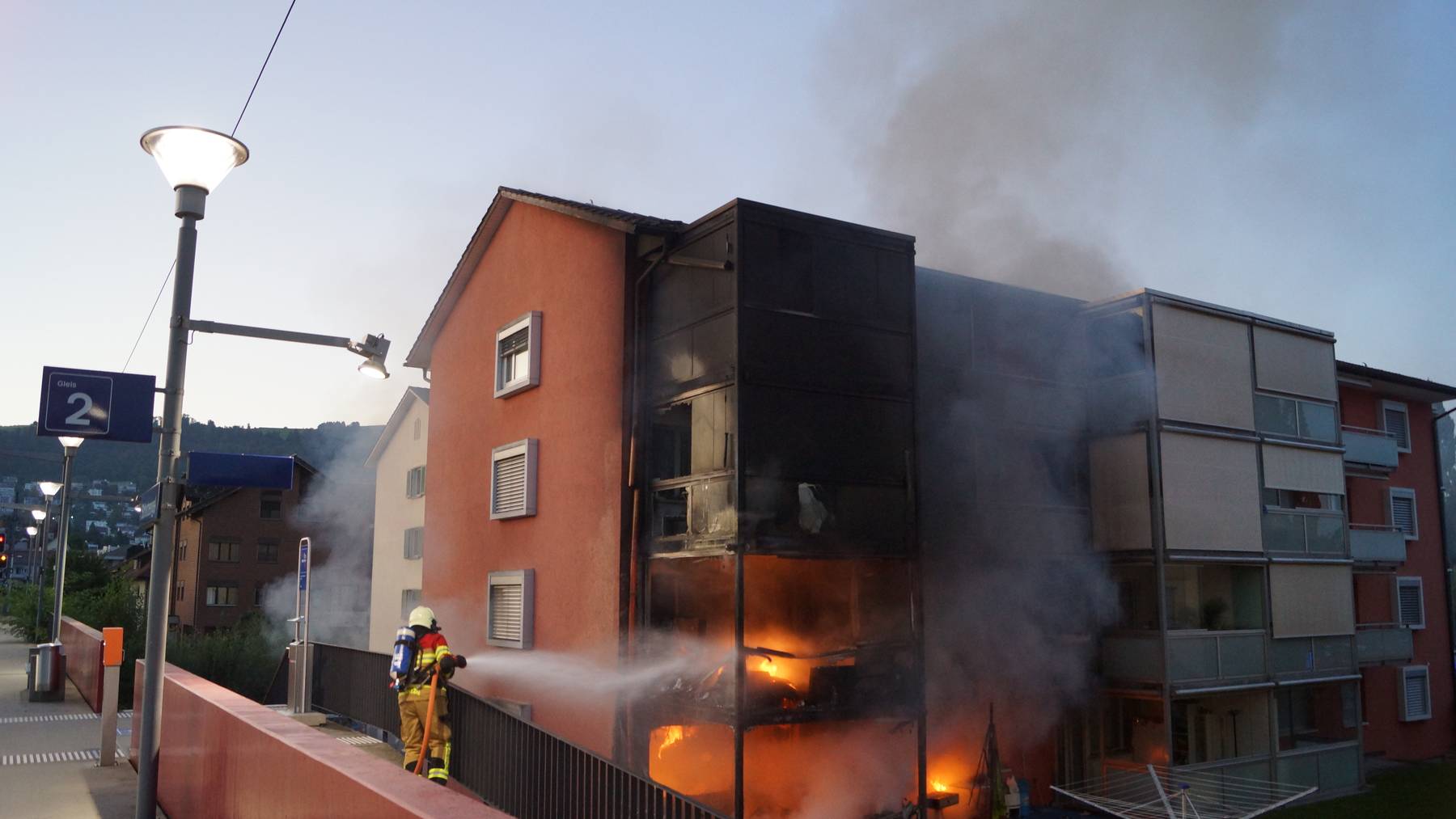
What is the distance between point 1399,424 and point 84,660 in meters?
27.9

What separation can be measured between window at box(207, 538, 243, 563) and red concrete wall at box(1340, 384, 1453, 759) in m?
49.9

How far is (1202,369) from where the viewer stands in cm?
1567

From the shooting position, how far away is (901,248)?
12711 millimetres

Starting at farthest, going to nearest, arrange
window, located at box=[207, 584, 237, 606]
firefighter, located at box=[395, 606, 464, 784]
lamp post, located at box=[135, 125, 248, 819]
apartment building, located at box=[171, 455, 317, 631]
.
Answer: window, located at box=[207, 584, 237, 606] < apartment building, located at box=[171, 455, 317, 631] < firefighter, located at box=[395, 606, 464, 784] < lamp post, located at box=[135, 125, 248, 819]

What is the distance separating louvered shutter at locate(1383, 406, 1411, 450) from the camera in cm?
2288

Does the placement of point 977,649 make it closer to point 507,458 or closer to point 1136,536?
point 1136,536

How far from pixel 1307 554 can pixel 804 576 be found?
9.28 metres

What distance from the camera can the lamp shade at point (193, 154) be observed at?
6.08m

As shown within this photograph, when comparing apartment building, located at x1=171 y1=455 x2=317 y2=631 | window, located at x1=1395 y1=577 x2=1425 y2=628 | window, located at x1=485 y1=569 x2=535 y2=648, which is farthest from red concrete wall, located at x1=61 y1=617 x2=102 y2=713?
apartment building, located at x1=171 y1=455 x2=317 y2=631

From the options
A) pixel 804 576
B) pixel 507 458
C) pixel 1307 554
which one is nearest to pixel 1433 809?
pixel 1307 554

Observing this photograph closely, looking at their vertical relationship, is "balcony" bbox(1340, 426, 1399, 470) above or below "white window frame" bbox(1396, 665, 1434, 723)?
above

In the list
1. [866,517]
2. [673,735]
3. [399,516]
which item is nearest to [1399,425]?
[866,517]

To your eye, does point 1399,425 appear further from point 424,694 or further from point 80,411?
point 80,411

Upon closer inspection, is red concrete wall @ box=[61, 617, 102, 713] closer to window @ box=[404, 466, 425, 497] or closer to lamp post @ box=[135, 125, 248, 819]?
window @ box=[404, 466, 425, 497]
